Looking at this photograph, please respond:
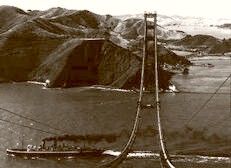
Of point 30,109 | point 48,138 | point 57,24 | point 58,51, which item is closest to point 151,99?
point 30,109

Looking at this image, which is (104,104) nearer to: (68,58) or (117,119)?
(117,119)

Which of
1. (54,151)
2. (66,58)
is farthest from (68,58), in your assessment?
(54,151)

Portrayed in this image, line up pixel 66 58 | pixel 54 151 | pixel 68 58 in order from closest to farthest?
pixel 54 151 → pixel 68 58 → pixel 66 58

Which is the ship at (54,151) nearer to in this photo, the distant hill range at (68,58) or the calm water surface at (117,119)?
the calm water surface at (117,119)

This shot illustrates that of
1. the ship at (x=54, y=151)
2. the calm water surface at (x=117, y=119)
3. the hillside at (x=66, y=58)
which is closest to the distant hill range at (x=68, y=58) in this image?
the hillside at (x=66, y=58)

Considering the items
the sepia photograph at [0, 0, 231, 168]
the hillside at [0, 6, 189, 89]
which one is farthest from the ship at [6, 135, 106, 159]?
the hillside at [0, 6, 189, 89]

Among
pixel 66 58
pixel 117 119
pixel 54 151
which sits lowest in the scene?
pixel 54 151
